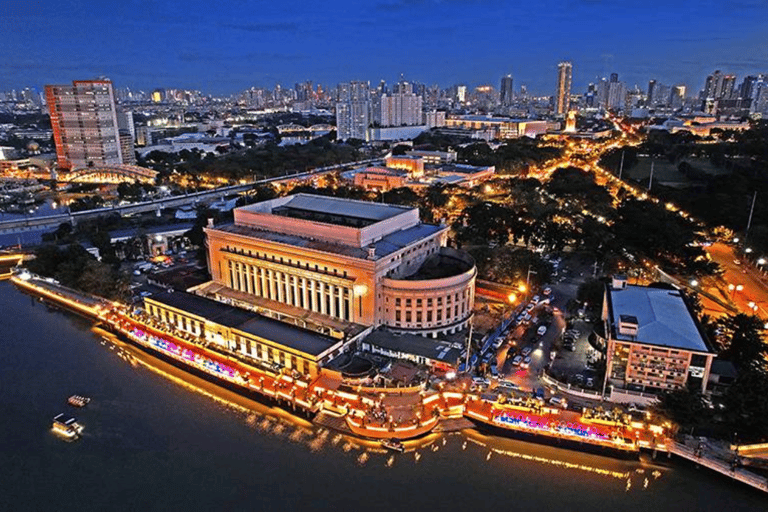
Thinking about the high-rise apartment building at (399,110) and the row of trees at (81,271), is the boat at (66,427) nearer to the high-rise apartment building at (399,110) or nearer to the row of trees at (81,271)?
the row of trees at (81,271)

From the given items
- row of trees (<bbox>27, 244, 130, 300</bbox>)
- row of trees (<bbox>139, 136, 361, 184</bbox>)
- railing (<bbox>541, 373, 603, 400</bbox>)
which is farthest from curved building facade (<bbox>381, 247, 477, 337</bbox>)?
row of trees (<bbox>139, 136, 361, 184</bbox>)

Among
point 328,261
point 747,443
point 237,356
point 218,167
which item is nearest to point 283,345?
point 237,356

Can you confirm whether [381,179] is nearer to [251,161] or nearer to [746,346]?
[251,161]

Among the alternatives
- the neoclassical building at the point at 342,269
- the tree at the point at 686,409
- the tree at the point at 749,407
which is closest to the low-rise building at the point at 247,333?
the neoclassical building at the point at 342,269

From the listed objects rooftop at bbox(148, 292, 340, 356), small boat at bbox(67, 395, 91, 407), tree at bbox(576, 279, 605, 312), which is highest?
tree at bbox(576, 279, 605, 312)

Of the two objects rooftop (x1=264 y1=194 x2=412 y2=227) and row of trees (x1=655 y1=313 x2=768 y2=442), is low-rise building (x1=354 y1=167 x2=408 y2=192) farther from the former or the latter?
row of trees (x1=655 y1=313 x2=768 y2=442)

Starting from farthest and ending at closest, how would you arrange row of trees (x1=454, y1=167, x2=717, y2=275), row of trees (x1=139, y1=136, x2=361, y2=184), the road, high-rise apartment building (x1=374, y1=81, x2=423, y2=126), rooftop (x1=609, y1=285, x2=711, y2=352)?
high-rise apartment building (x1=374, y1=81, x2=423, y2=126), row of trees (x1=139, y1=136, x2=361, y2=184), row of trees (x1=454, y1=167, x2=717, y2=275), the road, rooftop (x1=609, y1=285, x2=711, y2=352)
